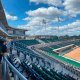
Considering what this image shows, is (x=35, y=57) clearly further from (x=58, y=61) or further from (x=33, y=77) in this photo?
(x=33, y=77)

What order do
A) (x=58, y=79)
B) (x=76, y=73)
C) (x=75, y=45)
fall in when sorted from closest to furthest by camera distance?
(x=58, y=79) < (x=76, y=73) < (x=75, y=45)

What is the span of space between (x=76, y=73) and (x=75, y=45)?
30.3m

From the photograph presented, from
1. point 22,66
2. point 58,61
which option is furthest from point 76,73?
point 22,66

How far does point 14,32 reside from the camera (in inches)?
1754

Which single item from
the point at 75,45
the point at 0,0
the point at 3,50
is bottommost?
the point at 75,45

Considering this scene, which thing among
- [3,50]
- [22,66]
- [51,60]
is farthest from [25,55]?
[3,50]

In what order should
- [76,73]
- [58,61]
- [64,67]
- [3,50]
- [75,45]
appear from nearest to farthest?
[3,50] → [76,73] → [64,67] → [58,61] → [75,45]

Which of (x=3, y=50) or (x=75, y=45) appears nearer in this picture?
(x=3, y=50)

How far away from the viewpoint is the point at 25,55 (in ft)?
50.6

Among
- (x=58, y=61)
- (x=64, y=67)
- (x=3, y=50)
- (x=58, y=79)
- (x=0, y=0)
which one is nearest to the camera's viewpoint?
(x=3, y=50)

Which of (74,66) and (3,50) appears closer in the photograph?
(3,50)

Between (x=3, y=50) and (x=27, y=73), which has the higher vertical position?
(x=3, y=50)

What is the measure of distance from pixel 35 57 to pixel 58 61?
2.16 m

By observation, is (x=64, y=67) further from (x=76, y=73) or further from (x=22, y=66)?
(x=22, y=66)
